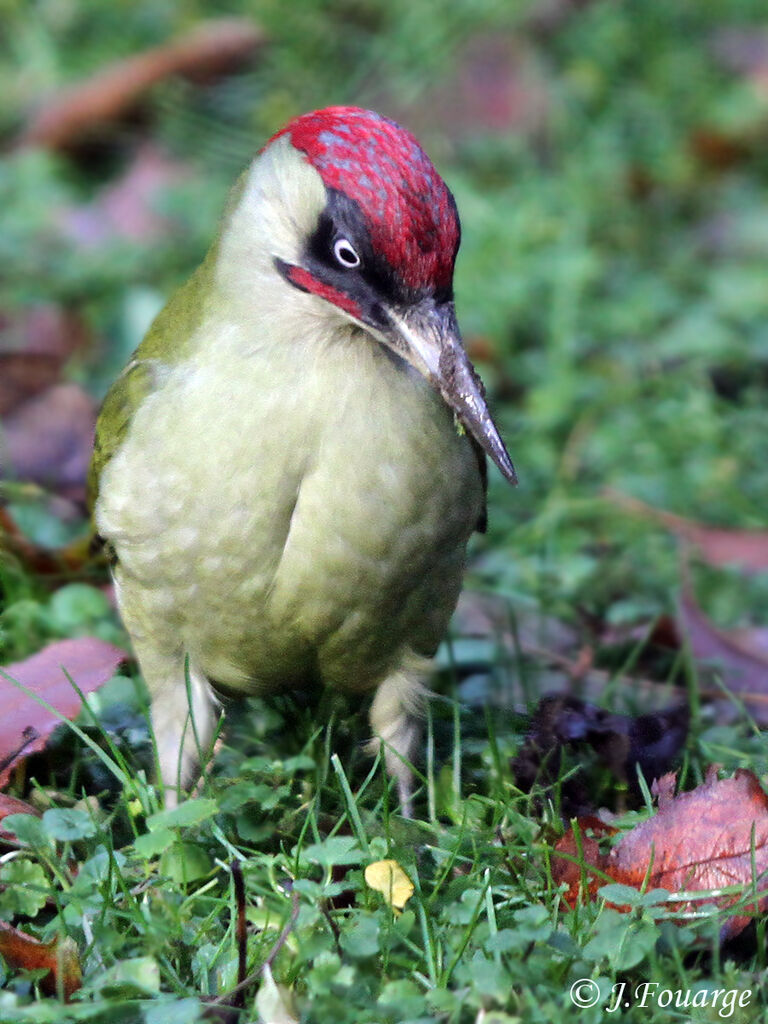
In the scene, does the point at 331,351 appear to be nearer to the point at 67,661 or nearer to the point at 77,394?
the point at 67,661

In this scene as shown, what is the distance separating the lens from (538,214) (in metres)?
5.88

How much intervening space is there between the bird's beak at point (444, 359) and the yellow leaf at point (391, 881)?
685 millimetres

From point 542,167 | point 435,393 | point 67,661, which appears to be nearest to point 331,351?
point 435,393

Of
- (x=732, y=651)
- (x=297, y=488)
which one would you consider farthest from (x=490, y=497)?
(x=297, y=488)

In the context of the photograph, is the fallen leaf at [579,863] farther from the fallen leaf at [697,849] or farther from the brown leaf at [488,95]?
the brown leaf at [488,95]

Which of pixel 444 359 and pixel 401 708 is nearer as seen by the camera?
pixel 444 359

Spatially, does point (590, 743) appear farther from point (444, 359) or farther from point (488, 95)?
point (488, 95)

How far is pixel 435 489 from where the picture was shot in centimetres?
288

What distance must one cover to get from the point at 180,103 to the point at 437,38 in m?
1.13

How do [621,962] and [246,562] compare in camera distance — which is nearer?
[621,962]

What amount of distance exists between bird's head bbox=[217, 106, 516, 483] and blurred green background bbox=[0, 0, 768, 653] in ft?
4.72

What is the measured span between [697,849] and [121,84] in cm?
462

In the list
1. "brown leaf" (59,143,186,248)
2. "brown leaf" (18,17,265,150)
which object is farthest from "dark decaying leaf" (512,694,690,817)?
"brown leaf" (18,17,265,150)

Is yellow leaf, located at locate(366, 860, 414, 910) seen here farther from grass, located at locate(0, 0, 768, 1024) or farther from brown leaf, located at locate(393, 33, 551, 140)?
brown leaf, located at locate(393, 33, 551, 140)
